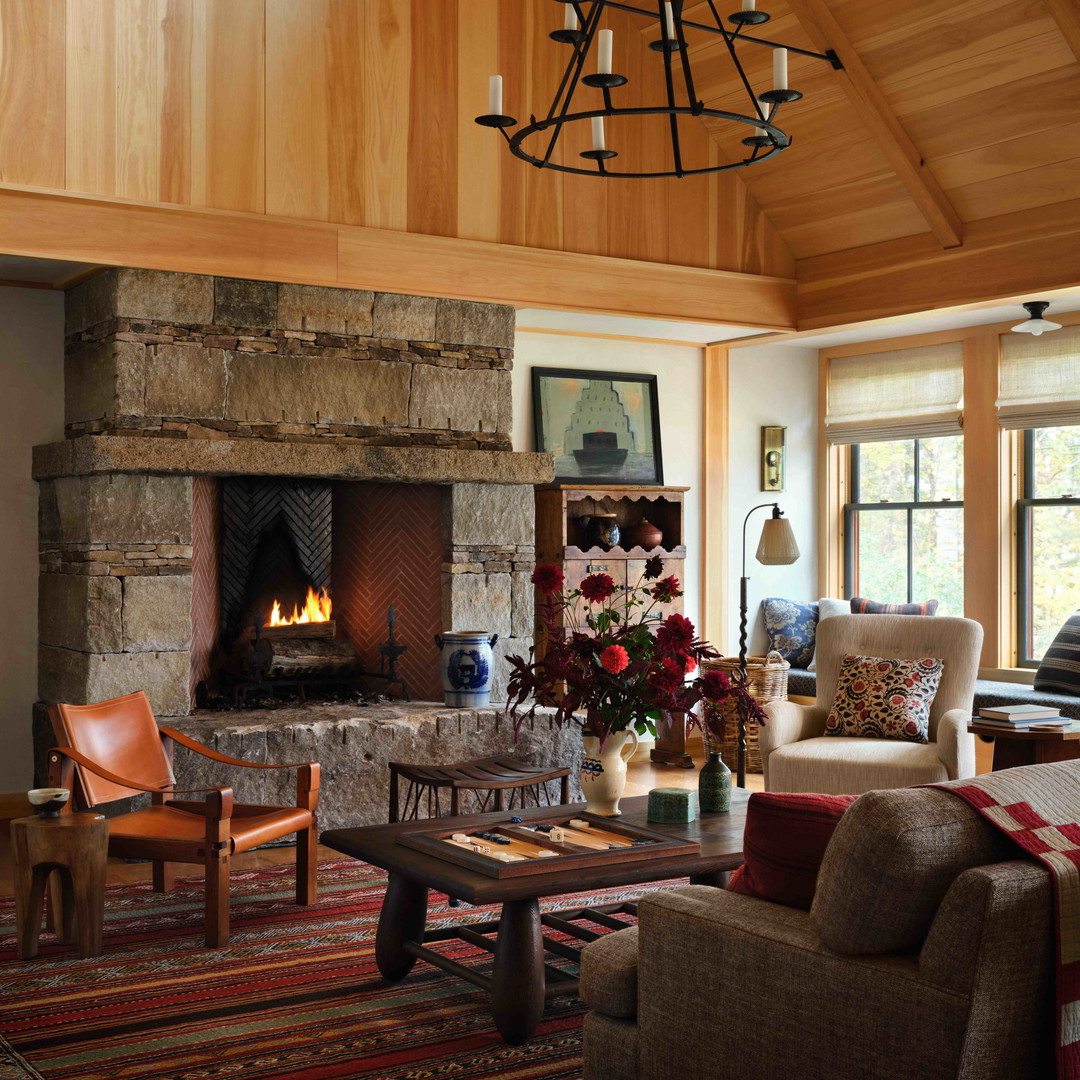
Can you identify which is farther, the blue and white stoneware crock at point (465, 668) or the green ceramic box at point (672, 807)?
the blue and white stoneware crock at point (465, 668)

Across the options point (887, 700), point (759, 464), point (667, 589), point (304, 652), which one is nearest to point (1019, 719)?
point (887, 700)

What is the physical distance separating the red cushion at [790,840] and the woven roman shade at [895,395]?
5.87 metres

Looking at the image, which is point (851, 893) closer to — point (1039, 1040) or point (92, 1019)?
point (1039, 1040)

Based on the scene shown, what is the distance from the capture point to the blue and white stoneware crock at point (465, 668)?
5.99 meters

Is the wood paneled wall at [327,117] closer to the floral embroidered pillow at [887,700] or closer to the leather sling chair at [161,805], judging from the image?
the leather sling chair at [161,805]

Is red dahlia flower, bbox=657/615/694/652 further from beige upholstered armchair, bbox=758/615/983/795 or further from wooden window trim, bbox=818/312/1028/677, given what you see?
wooden window trim, bbox=818/312/1028/677

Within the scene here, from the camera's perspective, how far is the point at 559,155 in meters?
6.32

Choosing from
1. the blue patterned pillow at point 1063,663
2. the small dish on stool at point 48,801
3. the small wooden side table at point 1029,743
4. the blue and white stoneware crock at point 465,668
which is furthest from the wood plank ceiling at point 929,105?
the small dish on stool at point 48,801

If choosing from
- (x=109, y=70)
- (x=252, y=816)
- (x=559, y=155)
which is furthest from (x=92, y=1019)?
(x=559, y=155)

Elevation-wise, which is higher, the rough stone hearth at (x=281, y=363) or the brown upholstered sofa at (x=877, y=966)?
the rough stone hearth at (x=281, y=363)

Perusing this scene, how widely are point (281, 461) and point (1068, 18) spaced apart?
12.1 feet

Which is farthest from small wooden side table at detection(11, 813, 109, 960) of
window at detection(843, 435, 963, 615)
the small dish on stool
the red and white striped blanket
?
window at detection(843, 435, 963, 615)

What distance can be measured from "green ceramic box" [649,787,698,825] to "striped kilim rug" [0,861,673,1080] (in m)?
0.58

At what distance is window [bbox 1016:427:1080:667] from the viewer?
24.3 feet
